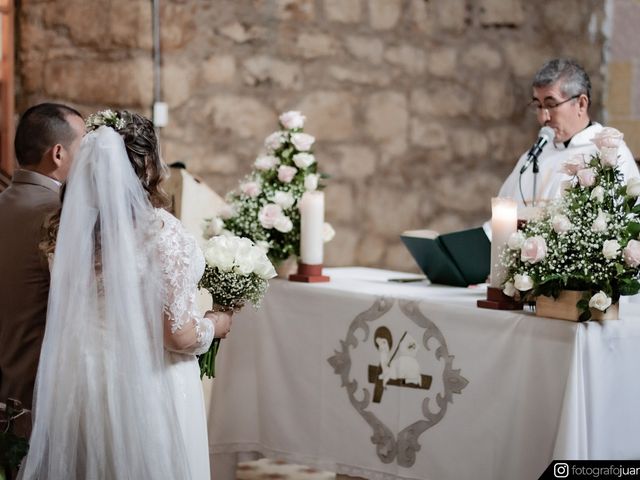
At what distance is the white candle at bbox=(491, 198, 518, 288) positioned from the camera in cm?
337

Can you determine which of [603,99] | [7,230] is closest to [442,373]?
[7,230]

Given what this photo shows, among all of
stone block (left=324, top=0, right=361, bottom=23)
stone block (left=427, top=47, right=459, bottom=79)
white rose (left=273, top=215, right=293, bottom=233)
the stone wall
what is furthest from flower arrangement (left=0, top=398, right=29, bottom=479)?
stone block (left=427, top=47, right=459, bottom=79)

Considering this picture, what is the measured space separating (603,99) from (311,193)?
135 inches

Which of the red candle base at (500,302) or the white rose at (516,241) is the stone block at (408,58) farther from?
the white rose at (516,241)

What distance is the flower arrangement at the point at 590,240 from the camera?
9.93 ft

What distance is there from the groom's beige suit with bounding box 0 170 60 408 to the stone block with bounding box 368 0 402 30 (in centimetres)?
343

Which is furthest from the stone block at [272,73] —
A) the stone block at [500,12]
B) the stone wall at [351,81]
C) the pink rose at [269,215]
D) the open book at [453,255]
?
the open book at [453,255]

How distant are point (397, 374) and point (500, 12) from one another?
141 inches

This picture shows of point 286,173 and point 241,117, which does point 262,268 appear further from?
point 241,117

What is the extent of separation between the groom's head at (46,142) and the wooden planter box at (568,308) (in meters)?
1.58

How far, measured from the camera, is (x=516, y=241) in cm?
321

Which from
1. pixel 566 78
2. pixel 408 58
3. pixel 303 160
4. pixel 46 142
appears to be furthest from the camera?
pixel 408 58

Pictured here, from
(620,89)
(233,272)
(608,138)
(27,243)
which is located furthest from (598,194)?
(620,89)

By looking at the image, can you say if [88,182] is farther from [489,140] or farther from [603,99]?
[603,99]
